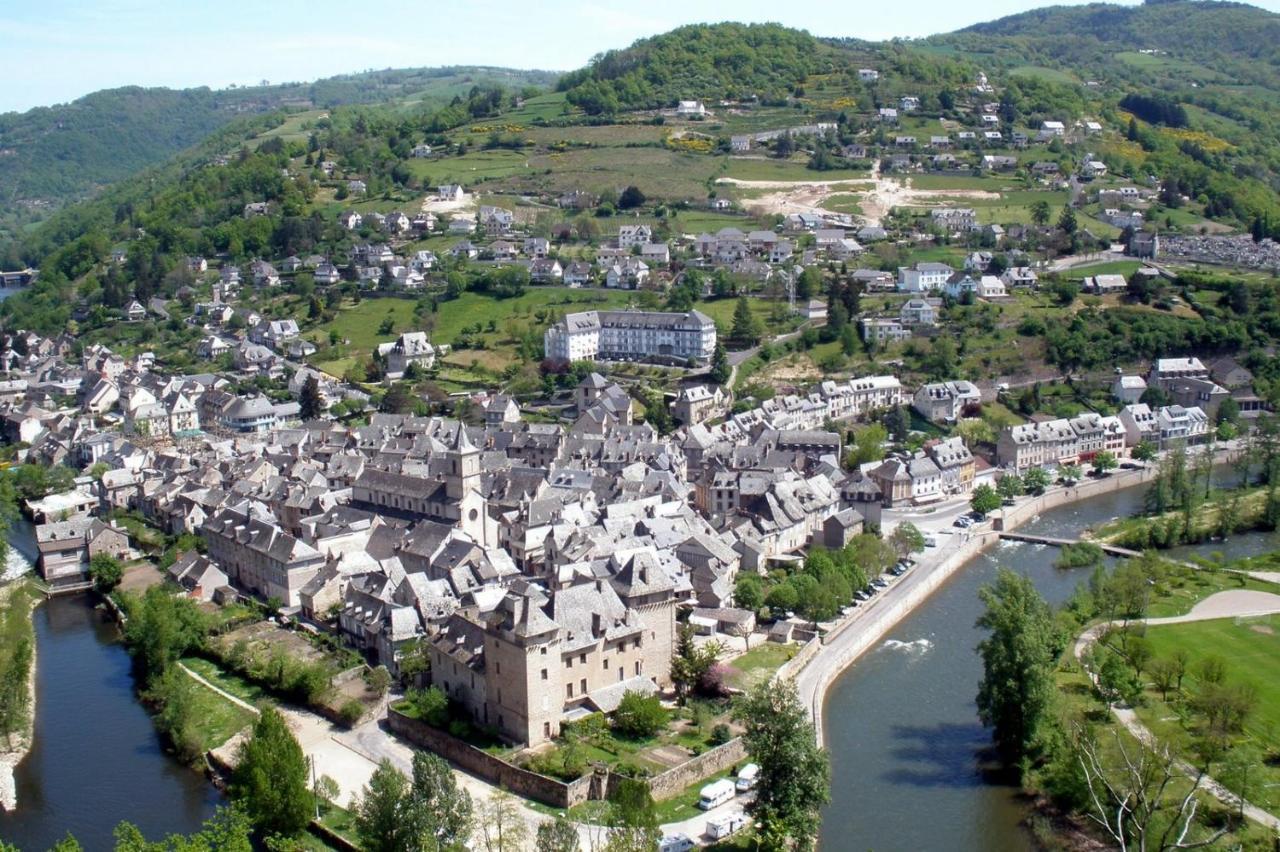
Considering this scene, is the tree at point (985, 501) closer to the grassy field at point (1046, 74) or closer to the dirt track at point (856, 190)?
the dirt track at point (856, 190)

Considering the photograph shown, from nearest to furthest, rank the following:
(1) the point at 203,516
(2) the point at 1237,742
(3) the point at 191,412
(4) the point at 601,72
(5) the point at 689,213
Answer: (2) the point at 1237,742 → (1) the point at 203,516 → (3) the point at 191,412 → (5) the point at 689,213 → (4) the point at 601,72

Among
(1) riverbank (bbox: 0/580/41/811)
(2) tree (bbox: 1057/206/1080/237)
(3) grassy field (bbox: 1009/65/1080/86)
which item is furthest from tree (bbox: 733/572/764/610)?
(3) grassy field (bbox: 1009/65/1080/86)

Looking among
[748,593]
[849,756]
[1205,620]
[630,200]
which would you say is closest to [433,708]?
[849,756]

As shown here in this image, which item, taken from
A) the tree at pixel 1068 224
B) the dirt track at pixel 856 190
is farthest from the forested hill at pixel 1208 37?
the tree at pixel 1068 224

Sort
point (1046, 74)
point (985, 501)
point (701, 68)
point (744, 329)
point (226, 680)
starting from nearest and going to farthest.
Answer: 1. point (226, 680)
2. point (985, 501)
3. point (744, 329)
4. point (701, 68)
5. point (1046, 74)

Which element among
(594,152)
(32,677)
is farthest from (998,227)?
(32,677)

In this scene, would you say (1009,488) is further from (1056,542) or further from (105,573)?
(105,573)

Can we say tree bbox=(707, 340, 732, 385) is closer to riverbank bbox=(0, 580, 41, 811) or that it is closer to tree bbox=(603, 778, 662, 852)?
riverbank bbox=(0, 580, 41, 811)

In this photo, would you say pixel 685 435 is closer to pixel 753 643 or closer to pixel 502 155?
pixel 753 643
